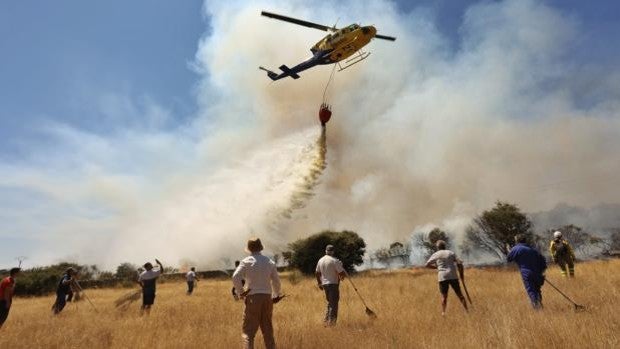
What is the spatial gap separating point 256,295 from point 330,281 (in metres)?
4.03

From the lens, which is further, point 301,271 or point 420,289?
point 301,271

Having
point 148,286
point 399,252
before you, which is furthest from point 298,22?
point 399,252

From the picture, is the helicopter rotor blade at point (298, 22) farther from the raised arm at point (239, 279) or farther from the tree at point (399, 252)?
the tree at point (399, 252)

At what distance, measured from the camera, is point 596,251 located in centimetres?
7475

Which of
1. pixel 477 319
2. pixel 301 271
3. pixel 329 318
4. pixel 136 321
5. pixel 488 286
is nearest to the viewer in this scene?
pixel 477 319

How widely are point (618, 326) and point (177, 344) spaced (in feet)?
23.2

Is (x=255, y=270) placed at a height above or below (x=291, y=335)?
above

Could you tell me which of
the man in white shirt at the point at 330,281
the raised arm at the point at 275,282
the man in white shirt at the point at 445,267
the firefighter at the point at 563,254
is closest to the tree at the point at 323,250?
the firefighter at the point at 563,254

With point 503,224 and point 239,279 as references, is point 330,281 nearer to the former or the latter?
point 239,279

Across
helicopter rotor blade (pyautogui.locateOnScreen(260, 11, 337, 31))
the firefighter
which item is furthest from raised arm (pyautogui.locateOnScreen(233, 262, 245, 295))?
helicopter rotor blade (pyautogui.locateOnScreen(260, 11, 337, 31))

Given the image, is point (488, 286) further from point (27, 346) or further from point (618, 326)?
point (27, 346)

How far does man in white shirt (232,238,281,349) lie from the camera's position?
20.6ft

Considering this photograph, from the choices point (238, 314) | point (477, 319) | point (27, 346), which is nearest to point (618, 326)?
point (477, 319)

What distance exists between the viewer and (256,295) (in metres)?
6.31
